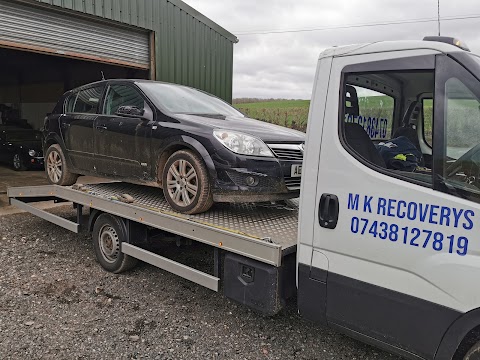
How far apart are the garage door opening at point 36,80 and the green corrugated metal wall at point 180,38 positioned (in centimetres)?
183

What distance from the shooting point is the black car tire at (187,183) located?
12.2 feet

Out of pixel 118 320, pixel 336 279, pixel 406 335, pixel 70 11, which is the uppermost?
pixel 70 11

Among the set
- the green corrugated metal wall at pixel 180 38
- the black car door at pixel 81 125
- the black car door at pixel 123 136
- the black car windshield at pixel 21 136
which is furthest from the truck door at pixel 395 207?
the black car windshield at pixel 21 136

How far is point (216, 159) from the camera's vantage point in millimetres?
3639

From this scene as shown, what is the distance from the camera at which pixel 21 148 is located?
40.7 ft

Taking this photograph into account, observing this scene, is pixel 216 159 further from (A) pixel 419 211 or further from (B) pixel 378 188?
(A) pixel 419 211

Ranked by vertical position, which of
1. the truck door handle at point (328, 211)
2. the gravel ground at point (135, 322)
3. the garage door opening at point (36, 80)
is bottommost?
the gravel ground at point (135, 322)

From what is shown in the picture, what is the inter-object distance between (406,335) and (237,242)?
4.24 ft

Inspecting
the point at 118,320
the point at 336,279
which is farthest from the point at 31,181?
the point at 336,279

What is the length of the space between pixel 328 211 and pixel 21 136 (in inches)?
504

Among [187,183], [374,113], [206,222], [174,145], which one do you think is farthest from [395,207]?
[174,145]

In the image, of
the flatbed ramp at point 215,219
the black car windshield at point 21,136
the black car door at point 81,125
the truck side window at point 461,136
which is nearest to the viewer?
the truck side window at point 461,136

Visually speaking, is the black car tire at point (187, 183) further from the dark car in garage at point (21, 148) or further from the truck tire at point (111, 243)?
the dark car in garage at point (21, 148)

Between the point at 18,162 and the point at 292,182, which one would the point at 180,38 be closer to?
the point at 18,162
